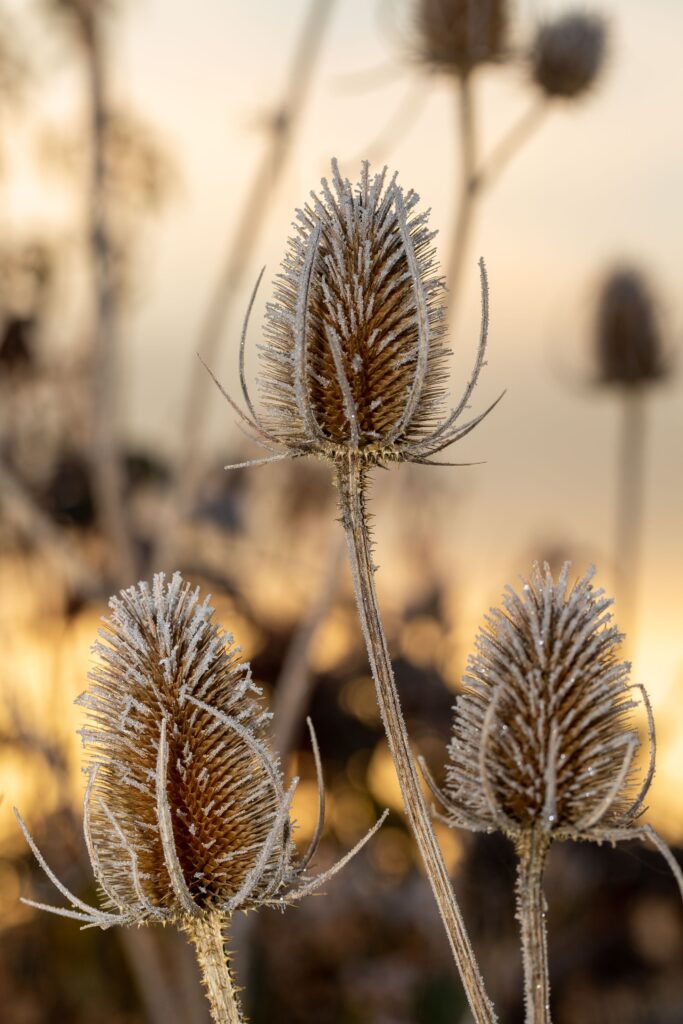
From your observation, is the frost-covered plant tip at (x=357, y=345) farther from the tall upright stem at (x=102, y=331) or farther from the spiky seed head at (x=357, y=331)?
the tall upright stem at (x=102, y=331)

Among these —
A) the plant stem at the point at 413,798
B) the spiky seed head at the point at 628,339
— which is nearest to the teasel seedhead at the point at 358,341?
the plant stem at the point at 413,798

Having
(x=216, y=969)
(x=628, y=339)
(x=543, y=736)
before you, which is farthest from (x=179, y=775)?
(x=628, y=339)

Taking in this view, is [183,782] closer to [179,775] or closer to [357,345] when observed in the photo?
[179,775]

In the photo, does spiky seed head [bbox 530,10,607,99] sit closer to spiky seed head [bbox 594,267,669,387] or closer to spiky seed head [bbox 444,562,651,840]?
spiky seed head [bbox 594,267,669,387]

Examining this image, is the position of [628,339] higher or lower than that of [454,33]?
lower

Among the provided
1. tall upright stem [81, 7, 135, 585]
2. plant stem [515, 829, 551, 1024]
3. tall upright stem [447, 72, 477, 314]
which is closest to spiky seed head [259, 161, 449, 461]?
plant stem [515, 829, 551, 1024]

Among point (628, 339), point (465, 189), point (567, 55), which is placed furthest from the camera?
point (628, 339)

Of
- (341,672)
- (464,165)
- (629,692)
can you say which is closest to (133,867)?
(629,692)
